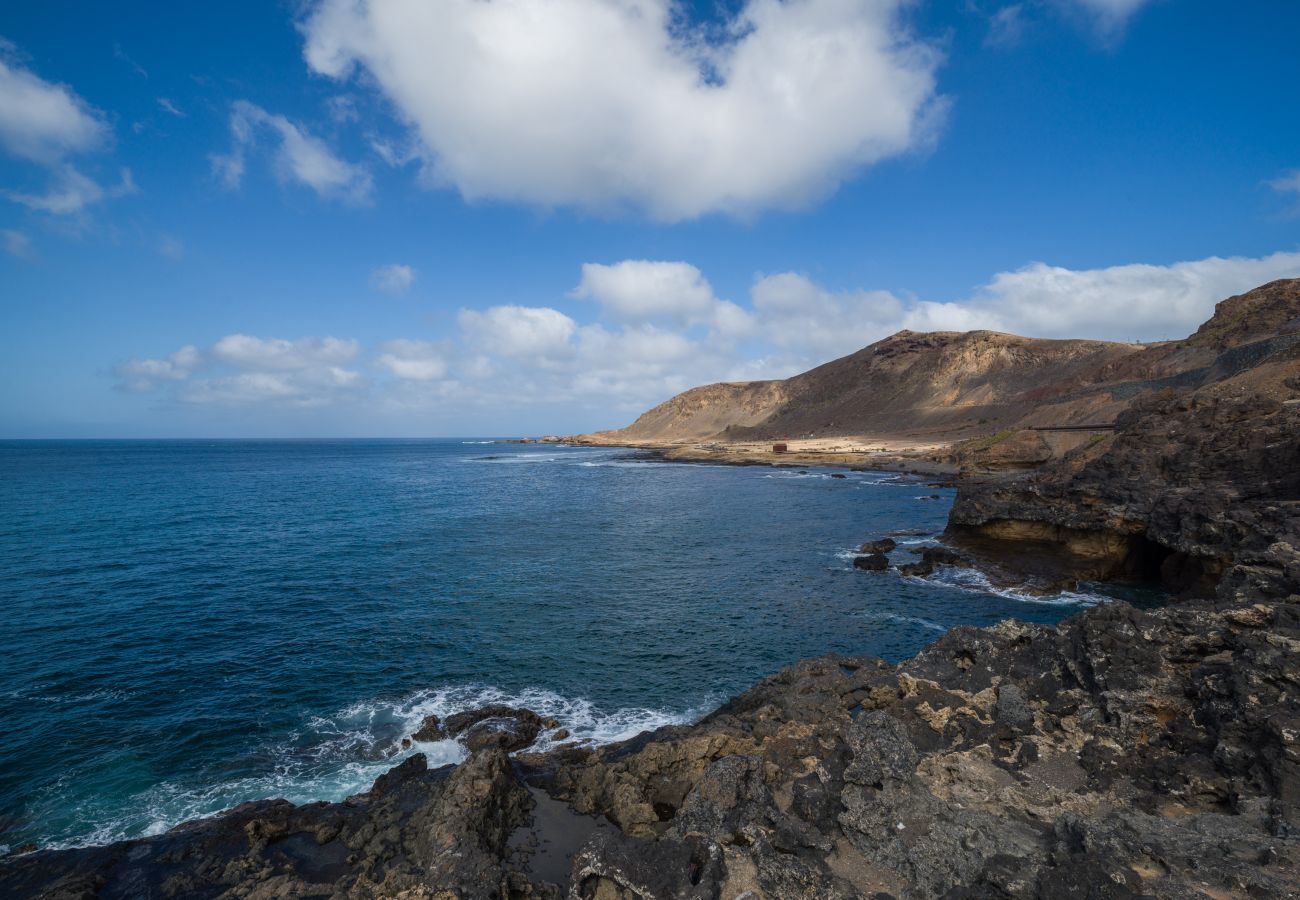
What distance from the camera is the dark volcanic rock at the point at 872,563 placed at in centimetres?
2916

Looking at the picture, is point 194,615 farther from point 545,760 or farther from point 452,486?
point 452,486

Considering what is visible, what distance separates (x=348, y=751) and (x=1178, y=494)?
95.7 feet

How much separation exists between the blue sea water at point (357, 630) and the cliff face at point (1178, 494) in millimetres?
3968

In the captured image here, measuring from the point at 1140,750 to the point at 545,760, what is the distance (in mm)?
11434

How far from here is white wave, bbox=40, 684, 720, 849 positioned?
12.2 m

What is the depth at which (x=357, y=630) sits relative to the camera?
22.3 metres

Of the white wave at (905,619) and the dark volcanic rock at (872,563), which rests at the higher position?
the dark volcanic rock at (872,563)

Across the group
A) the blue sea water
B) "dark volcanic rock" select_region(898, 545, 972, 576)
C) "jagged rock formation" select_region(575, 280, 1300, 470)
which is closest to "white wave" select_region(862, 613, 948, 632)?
the blue sea water

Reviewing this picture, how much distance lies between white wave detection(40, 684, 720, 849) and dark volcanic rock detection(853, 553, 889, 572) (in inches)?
608

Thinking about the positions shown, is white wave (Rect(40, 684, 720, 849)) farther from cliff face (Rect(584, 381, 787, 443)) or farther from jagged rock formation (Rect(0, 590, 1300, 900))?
cliff face (Rect(584, 381, 787, 443))

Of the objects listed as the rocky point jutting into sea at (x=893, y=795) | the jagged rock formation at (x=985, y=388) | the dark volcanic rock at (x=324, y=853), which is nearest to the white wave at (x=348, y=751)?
the rocky point jutting into sea at (x=893, y=795)

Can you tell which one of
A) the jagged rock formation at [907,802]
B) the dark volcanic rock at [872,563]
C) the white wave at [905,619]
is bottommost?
the white wave at [905,619]

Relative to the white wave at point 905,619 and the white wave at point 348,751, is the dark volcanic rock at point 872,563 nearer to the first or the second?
the white wave at point 905,619

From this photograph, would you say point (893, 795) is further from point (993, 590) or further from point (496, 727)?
point (993, 590)
